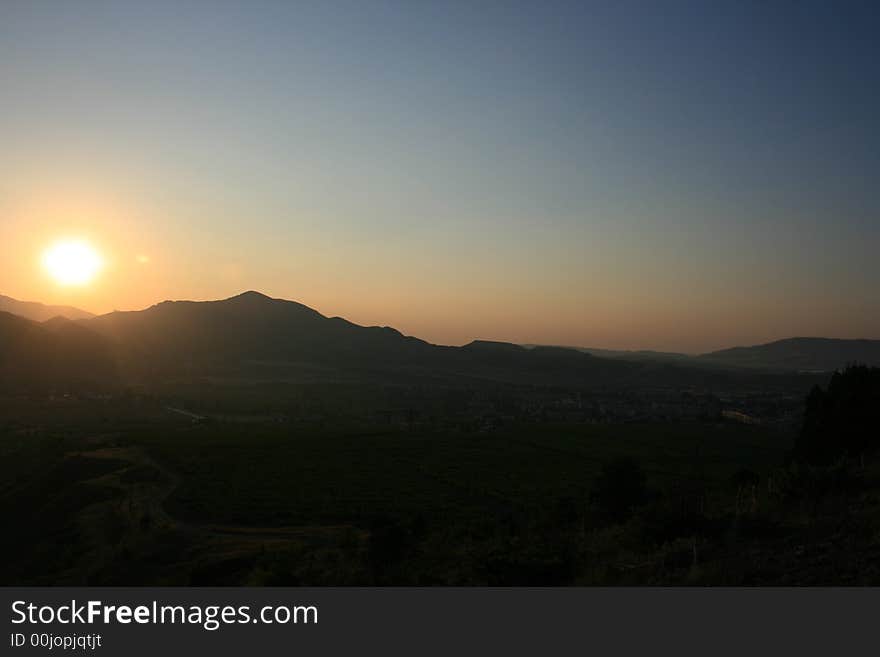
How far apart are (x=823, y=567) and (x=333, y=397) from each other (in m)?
147

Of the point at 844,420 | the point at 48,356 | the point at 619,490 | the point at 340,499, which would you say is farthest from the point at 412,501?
the point at 48,356

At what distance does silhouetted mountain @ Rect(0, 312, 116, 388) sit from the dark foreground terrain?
84.0ft

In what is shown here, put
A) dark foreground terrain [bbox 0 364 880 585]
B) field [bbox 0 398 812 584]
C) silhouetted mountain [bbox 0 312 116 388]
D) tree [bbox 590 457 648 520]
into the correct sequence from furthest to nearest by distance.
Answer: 1. silhouetted mountain [bbox 0 312 116 388]
2. tree [bbox 590 457 648 520]
3. field [bbox 0 398 812 584]
4. dark foreground terrain [bbox 0 364 880 585]

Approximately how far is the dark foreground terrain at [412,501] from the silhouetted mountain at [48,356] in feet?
84.0

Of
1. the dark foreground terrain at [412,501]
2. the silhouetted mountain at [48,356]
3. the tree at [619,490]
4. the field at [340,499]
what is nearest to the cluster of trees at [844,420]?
the dark foreground terrain at [412,501]

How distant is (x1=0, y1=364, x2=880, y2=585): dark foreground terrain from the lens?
46.4 ft

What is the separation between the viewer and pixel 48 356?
155 metres

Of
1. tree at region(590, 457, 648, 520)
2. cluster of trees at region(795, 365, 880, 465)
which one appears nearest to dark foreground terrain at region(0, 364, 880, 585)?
tree at region(590, 457, 648, 520)

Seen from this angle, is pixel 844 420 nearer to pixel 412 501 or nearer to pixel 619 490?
pixel 619 490

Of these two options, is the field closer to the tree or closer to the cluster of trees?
the tree

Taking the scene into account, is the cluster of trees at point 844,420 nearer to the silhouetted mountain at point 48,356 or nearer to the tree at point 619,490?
the tree at point 619,490

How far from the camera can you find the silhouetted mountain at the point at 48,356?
141750 millimetres
